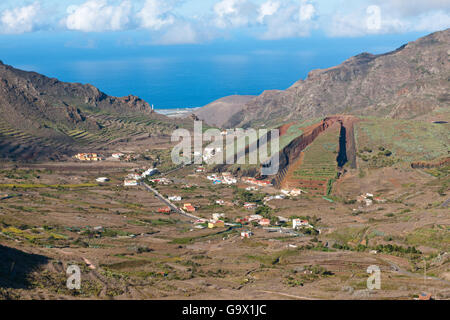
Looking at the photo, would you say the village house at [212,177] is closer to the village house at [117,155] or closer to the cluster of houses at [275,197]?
the cluster of houses at [275,197]

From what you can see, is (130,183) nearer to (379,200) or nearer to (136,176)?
(136,176)

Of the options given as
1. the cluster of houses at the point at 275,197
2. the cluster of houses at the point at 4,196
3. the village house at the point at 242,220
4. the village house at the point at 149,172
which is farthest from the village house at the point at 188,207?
the cluster of houses at the point at 4,196

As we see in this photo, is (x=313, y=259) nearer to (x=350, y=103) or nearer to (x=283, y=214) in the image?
(x=283, y=214)

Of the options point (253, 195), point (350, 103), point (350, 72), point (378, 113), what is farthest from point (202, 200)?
point (350, 72)

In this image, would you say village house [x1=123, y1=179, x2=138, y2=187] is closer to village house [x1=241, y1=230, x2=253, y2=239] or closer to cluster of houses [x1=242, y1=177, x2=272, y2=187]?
cluster of houses [x1=242, y1=177, x2=272, y2=187]

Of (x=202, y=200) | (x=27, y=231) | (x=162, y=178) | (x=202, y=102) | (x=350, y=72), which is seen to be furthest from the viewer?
(x=202, y=102)

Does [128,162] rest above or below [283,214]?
above
